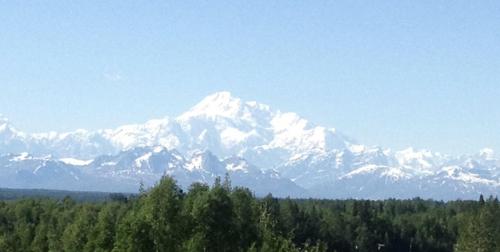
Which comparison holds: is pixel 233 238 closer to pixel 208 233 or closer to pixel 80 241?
pixel 208 233

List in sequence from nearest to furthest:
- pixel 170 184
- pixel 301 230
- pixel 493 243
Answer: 1. pixel 170 184
2. pixel 493 243
3. pixel 301 230

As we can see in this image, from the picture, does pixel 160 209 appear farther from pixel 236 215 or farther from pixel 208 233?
pixel 236 215

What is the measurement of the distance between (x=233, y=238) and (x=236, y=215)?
3305 millimetres

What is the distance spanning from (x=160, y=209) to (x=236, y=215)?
1152 centimetres

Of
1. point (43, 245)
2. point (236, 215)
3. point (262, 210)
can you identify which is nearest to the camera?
point (236, 215)

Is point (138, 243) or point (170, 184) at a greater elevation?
point (170, 184)

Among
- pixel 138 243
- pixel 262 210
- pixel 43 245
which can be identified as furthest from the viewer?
pixel 43 245

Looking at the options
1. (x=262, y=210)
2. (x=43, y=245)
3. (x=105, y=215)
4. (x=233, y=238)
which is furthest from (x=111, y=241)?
(x=43, y=245)

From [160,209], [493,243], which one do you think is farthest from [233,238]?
[493,243]

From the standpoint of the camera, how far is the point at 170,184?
274 ft

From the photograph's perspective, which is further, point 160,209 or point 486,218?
point 486,218

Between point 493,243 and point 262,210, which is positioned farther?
point 493,243

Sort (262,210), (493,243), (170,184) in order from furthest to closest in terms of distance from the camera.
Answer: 1. (493,243)
2. (262,210)
3. (170,184)

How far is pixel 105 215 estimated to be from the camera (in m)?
91.2
